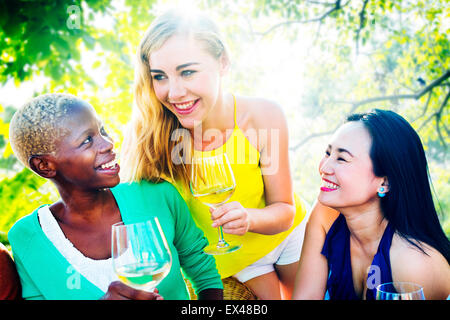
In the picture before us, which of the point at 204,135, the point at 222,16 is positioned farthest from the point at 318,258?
the point at 222,16

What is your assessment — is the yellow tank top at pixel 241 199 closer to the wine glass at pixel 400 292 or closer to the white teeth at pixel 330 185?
the white teeth at pixel 330 185

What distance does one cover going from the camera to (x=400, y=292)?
1574 millimetres

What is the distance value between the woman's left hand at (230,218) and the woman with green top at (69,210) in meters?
0.32

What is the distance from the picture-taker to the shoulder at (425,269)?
2.00m

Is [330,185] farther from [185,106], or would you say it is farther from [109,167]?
[109,167]

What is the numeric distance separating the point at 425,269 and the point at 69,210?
1697mm

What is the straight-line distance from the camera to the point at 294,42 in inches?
335

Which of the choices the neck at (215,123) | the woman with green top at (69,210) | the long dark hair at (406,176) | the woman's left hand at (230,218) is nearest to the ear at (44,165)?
the woman with green top at (69,210)

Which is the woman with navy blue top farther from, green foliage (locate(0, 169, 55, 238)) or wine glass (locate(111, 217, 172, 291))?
green foliage (locate(0, 169, 55, 238))

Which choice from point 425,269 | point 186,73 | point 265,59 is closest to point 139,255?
point 186,73

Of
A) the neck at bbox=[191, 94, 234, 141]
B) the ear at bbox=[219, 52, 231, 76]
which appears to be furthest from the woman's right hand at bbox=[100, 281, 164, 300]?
the ear at bbox=[219, 52, 231, 76]

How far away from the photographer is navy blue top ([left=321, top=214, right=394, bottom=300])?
7.00 ft

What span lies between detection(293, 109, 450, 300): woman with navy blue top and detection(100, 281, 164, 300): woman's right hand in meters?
1.09
